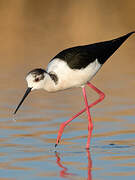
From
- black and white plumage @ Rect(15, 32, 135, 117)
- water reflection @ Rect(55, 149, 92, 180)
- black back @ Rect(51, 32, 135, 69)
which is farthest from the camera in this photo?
Result: black back @ Rect(51, 32, 135, 69)

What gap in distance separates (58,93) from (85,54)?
2.62 metres

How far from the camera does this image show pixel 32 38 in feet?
57.3

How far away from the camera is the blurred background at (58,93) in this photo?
810cm

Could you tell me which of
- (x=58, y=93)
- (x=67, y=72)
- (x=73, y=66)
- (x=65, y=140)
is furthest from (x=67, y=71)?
(x=58, y=93)

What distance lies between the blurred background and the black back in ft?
2.81

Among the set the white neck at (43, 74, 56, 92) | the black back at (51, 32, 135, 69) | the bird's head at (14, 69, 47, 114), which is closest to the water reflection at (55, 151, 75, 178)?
the bird's head at (14, 69, 47, 114)

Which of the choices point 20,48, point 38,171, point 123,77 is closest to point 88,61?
point 38,171

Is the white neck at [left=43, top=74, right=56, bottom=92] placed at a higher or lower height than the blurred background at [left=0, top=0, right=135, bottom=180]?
higher

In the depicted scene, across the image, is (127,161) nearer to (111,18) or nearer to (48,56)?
(48,56)

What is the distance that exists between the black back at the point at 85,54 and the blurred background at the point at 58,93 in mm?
857

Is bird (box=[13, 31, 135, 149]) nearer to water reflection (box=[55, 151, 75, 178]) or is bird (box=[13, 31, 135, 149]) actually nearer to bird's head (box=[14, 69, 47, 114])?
bird's head (box=[14, 69, 47, 114])

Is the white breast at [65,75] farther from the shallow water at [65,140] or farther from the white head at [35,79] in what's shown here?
the shallow water at [65,140]

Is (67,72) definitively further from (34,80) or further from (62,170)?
(62,170)

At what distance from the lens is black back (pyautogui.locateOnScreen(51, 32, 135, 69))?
8750mm
